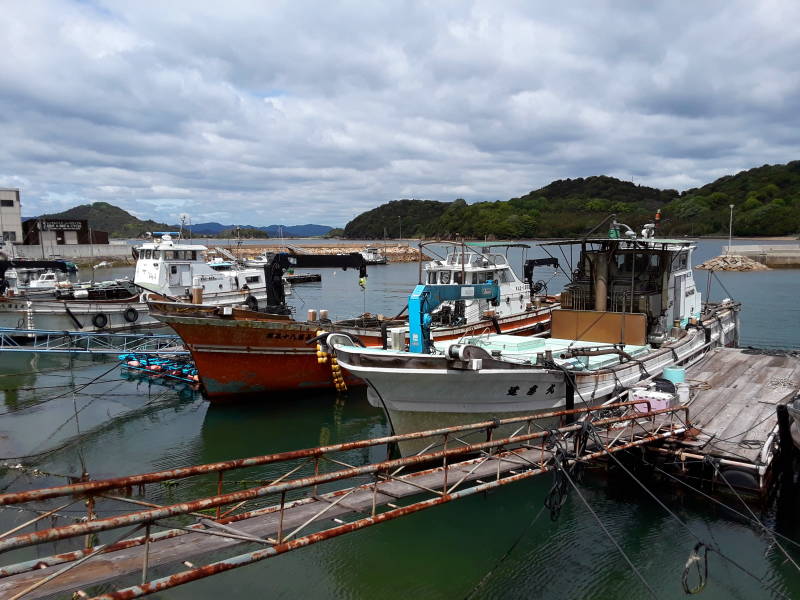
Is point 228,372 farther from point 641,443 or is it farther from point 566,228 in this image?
point 566,228

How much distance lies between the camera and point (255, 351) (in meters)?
18.1

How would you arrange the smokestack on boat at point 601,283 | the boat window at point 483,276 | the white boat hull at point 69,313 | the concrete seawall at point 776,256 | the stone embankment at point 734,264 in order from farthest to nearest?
the concrete seawall at point 776,256 < the stone embankment at point 734,264 < the white boat hull at point 69,313 < the boat window at point 483,276 < the smokestack on boat at point 601,283

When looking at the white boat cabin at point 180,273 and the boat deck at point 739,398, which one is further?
the white boat cabin at point 180,273

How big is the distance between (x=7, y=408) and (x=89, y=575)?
17.2 m

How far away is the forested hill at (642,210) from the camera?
120 m

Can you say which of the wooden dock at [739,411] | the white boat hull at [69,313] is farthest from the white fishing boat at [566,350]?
the white boat hull at [69,313]

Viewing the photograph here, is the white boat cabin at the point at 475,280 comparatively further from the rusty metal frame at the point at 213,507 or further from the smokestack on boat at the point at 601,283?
the rusty metal frame at the point at 213,507

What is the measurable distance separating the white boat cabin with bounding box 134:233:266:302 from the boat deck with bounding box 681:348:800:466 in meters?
24.8

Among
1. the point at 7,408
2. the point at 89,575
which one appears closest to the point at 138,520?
the point at 89,575

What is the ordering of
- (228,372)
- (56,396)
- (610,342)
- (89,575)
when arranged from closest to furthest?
1. (89,575)
2. (610,342)
3. (228,372)
4. (56,396)

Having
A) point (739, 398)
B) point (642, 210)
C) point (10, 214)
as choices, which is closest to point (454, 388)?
point (739, 398)

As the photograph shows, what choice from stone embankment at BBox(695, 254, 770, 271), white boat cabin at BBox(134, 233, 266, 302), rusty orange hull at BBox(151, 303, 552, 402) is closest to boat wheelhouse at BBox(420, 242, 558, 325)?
rusty orange hull at BBox(151, 303, 552, 402)

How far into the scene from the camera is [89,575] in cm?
554

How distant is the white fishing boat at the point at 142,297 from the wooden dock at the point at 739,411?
21231 mm
